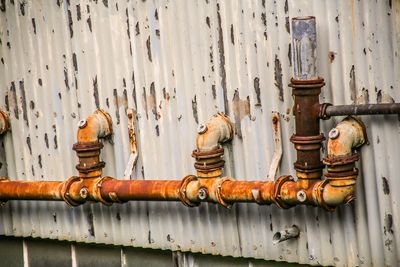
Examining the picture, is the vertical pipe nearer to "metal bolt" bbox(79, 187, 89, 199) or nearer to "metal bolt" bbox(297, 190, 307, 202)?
"metal bolt" bbox(297, 190, 307, 202)

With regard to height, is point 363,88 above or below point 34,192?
above

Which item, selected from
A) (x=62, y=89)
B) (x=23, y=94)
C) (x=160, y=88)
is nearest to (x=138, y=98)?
(x=160, y=88)

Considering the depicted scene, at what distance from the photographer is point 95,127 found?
18.8 ft

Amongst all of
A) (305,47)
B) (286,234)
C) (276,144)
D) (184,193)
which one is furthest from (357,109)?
(184,193)

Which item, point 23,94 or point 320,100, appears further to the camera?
point 23,94

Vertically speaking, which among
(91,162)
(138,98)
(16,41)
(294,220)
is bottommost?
(294,220)

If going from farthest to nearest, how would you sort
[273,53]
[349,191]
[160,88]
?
[160,88] < [273,53] < [349,191]

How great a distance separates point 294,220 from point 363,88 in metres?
0.93

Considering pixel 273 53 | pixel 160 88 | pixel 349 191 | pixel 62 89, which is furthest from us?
pixel 62 89

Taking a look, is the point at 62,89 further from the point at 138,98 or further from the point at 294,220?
the point at 294,220

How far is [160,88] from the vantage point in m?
5.61

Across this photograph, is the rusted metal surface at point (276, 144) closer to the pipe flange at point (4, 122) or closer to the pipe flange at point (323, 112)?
the pipe flange at point (323, 112)

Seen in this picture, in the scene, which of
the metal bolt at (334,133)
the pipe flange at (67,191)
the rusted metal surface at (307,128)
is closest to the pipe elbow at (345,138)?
the metal bolt at (334,133)

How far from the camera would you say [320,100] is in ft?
16.0
